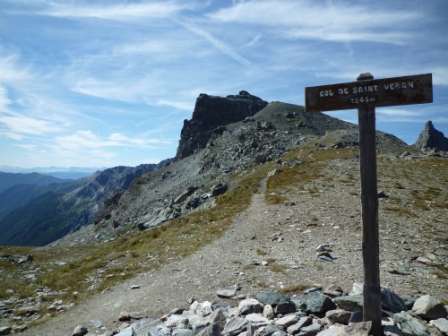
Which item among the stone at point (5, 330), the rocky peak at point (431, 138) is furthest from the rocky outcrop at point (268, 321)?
the rocky peak at point (431, 138)

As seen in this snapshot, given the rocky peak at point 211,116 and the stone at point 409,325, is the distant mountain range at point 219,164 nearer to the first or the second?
the stone at point 409,325

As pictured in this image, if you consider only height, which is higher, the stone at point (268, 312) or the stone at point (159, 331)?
the stone at point (268, 312)

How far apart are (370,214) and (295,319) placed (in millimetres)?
3958

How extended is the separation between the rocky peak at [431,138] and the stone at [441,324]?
206 meters

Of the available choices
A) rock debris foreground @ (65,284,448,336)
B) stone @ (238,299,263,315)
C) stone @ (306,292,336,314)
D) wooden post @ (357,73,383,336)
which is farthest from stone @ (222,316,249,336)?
wooden post @ (357,73,383,336)

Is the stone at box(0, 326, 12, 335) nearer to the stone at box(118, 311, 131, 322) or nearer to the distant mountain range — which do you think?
the stone at box(118, 311, 131, 322)

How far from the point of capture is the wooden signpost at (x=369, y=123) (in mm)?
7121

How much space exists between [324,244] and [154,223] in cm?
3538

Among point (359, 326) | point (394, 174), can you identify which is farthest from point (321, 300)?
point (394, 174)

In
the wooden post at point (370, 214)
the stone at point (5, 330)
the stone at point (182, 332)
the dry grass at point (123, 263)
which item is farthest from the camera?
the dry grass at point (123, 263)

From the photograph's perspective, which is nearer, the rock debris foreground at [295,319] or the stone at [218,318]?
the rock debris foreground at [295,319]

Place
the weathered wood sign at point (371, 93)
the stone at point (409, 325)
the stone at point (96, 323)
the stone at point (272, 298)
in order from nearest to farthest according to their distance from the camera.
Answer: the weathered wood sign at point (371, 93) → the stone at point (409, 325) → the stone at point (272, 298) → the stone at point (96, 323)

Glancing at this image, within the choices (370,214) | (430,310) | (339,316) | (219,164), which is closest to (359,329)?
(339,316)

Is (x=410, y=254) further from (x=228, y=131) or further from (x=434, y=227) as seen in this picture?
(x=228, y=131)
